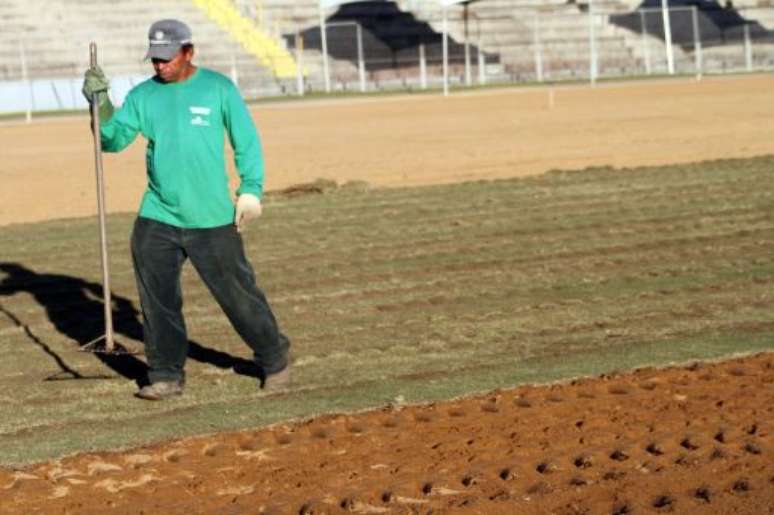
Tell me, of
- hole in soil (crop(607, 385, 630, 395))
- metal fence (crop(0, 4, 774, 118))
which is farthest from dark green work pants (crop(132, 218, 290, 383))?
A: metal fence (crop(0, 4, 774, 118))

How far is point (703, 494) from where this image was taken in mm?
7020

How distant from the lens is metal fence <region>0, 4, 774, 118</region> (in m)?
53.7

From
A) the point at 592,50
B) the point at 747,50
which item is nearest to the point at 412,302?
the point at 592,50

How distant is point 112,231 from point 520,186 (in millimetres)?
5189

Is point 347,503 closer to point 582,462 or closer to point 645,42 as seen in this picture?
point 582,462

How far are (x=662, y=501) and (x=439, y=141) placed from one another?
2313cm

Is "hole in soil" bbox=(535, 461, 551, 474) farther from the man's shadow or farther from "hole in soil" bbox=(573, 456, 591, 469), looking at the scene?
the man's shadow

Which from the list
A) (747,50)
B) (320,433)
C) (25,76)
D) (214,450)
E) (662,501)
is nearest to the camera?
(662,501)

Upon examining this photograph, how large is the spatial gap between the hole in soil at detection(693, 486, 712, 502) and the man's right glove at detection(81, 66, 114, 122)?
4.13 metres

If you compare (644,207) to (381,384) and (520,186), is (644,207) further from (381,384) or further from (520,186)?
(381,384)

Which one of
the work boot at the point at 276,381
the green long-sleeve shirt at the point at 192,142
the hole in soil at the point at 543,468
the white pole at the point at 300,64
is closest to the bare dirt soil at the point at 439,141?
the white pole at the point at 300,64

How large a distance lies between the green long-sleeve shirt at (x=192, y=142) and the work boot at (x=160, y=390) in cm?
90

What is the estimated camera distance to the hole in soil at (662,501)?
6.88 meters

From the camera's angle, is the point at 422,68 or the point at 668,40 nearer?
the point at 422,68
